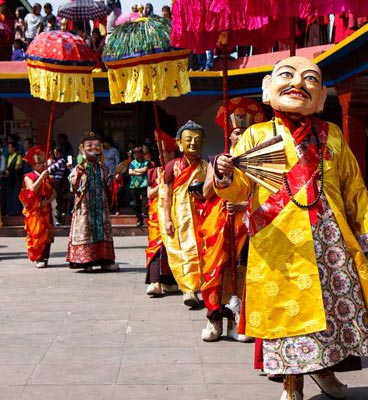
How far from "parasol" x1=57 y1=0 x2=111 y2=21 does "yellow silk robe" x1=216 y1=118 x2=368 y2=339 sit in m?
14.8

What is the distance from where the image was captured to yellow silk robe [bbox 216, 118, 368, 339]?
13.6ft

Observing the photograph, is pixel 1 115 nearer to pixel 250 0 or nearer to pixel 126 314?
pixel 126 314

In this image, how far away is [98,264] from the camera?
1016cm

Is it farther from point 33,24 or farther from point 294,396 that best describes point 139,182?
point 294,396

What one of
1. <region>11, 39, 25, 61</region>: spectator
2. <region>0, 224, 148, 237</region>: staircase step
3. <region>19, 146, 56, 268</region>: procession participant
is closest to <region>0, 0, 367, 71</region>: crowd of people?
<region>11, 39, 25, 61</region>: spectator

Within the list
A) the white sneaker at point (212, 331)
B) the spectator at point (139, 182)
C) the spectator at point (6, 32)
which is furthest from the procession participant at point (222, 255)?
the spectator at point (6, 32)

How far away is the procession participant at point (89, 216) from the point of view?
32.8ft

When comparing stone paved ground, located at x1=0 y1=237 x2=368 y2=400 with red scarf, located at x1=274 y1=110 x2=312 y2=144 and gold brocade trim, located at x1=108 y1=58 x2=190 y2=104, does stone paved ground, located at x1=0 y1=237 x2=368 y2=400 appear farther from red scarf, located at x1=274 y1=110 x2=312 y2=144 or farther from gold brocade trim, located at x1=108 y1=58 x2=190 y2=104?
gold brocade trim, located at x1=108 y1=58 x2=190 y2=104

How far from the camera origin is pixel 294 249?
13.7 feet

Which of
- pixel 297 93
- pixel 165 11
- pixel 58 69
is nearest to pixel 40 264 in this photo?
pixel 58 69

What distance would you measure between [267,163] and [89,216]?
6132 mm

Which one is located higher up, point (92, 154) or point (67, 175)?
point (92, 154)

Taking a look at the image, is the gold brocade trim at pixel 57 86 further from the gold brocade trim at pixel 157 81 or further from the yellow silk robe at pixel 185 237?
the yellow silk robe at pixel 185 237

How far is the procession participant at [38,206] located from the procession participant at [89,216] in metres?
0.72
